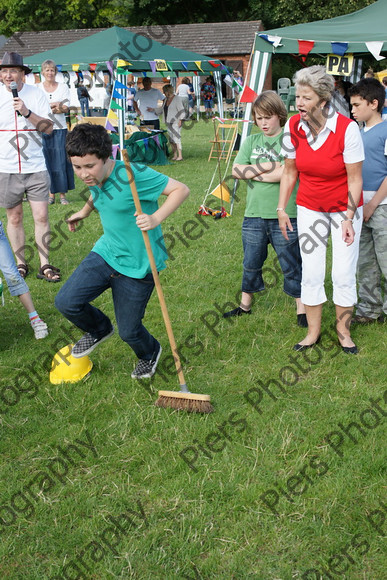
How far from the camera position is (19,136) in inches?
231

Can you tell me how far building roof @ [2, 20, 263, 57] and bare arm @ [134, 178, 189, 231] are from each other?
33.2 meters

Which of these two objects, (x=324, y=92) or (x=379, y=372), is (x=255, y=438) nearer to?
(x=379, y=372)

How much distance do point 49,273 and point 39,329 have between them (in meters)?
1.51

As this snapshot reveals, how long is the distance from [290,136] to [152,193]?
3.98ft

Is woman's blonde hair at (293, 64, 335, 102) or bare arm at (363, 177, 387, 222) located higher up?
woman's blonde hair at (293, 64, 335, 102)

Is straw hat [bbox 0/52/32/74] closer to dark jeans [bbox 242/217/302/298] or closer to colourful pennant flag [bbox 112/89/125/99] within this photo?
dark jeans [bbox 242/217/302/298]

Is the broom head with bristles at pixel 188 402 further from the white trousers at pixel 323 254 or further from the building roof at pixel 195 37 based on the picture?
the building roof at pixel 195 37

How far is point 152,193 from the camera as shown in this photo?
363 cm

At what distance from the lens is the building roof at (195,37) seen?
3444 centimetres

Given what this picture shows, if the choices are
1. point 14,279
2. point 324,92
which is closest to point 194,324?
point 14,279

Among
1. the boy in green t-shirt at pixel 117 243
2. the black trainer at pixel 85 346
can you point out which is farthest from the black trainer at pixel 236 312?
the black trainer at pixel 85 346

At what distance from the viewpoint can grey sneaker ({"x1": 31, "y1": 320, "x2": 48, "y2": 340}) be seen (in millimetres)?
4933

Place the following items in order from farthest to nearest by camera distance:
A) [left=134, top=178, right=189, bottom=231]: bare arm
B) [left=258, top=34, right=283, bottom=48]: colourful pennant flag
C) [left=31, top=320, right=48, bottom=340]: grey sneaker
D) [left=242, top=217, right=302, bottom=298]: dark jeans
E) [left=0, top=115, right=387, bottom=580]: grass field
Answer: [left=258, top=34, right=283, bottom=48]: colourful pennant flag
[left=31, top=320, right=48, bottom=340]: grey sneaker
[left=242, top=217, right=302, bottom=298]: dark jeans
[left=134, top=178, right=189, bottom=231]: bare arm
[left=0, top=115, right=387, bottom=580]: grass field

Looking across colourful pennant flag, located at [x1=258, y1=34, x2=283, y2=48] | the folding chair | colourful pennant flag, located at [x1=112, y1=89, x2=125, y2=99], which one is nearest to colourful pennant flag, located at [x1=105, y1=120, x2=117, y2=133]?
colourful pennant flag, located at [x1=112, y1=89, x2=125, y2=99]
